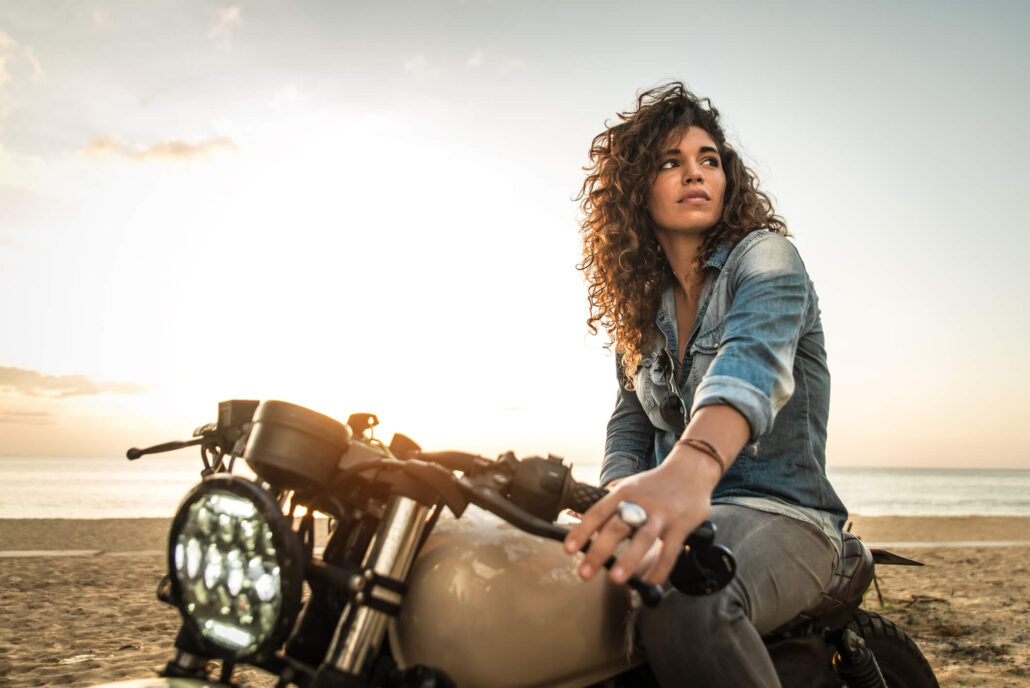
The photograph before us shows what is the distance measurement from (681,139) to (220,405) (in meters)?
1.61

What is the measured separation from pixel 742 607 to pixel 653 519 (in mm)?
593

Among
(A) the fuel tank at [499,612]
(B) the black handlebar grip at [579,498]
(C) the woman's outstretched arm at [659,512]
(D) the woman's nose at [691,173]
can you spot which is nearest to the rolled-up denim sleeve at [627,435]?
(D) the woman's nose at [691,173]

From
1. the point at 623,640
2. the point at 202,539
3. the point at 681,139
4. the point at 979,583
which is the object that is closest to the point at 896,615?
the point at 979,583

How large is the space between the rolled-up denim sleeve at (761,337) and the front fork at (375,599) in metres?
0.58

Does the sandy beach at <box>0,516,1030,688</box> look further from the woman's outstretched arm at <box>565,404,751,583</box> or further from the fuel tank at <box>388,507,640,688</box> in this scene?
the woman's outstretched arm at <box>565,404,751,583</box>

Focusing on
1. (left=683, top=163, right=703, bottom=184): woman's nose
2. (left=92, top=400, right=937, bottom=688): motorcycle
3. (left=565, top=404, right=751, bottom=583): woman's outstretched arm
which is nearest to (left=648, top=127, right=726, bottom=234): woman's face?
(left=683, top=163, right=703, bottom=184): woman's nose

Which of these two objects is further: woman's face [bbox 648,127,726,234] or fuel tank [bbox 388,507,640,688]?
woman's face [bbox 648,127,726,234]

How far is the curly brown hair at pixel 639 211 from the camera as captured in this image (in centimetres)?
234

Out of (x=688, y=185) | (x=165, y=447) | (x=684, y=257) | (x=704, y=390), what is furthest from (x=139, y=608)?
A: (x=704, y=390)

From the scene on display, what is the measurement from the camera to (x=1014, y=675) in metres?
3.82

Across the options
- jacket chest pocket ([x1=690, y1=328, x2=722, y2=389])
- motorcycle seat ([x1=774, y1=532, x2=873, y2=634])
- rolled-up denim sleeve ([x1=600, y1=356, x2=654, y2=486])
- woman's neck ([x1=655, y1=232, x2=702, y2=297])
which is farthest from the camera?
rolled-up denim sleeve ([x1=600, y1=356, x2=654, y2=486])

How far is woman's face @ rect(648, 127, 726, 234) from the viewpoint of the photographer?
225 centimetres

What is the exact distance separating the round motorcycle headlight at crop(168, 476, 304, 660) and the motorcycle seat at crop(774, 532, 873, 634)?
125 cm

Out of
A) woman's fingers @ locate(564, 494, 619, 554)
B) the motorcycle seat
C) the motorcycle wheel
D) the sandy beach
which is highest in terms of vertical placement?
woman's fingers @ locate(564, 494, 619, 554)
